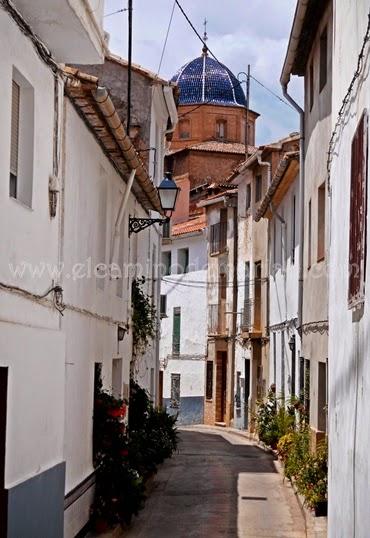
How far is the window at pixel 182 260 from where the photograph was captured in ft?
152

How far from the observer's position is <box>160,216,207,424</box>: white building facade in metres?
44.1

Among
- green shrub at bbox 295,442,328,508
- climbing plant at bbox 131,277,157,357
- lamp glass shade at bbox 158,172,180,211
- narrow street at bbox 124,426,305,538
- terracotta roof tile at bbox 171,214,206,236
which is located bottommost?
narrow street at bbox 124,426,305,538

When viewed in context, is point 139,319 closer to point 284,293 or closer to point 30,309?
point 284,293

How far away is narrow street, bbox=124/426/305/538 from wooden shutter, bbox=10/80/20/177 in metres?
6.27

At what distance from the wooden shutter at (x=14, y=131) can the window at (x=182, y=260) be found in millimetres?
37143

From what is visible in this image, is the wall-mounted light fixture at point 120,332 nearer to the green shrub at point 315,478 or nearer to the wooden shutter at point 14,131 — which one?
the green shrub at point 315,478

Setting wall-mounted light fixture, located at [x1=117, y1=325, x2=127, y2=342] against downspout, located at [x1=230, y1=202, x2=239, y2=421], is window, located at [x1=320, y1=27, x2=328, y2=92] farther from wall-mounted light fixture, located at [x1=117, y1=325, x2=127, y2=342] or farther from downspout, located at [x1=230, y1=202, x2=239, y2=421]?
downspout, located at [x1=230, y1=202, x2=239, y2=421]

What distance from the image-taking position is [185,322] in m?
45.8

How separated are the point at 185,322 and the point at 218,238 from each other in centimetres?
692

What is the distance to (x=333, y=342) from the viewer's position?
10.2 m

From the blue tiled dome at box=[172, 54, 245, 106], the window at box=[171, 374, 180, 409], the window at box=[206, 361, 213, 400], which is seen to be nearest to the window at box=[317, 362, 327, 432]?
the window at box=[206, 361, 213, 400]

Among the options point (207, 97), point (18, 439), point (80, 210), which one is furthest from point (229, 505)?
point (207, 97)

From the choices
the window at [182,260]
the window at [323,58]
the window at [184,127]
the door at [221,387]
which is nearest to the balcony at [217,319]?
the door at [221,387]

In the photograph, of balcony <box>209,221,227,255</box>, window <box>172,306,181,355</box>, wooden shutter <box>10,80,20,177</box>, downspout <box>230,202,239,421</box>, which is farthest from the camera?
window <box>172,306,181,355</box>
